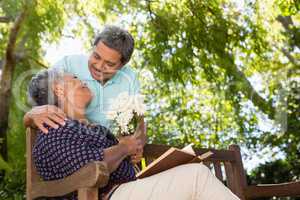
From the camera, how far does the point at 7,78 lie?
556 cm

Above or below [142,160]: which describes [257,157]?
below

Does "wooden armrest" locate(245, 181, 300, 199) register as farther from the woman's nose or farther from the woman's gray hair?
the woman's gray hair

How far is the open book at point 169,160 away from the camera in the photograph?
2.31 meters

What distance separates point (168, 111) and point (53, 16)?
247 cm

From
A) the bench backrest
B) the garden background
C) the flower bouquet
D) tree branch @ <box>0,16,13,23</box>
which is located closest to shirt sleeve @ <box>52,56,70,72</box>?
the flower bouquet

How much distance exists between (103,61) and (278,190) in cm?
122

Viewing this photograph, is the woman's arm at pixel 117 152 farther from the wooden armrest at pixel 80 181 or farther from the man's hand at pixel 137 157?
the man's hand at pixel 137 157

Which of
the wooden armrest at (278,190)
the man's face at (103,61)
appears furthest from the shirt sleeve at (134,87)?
the wooden armrest at (278,190)

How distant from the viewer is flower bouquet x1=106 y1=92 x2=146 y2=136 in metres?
2.75

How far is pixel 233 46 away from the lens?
19.3 ft

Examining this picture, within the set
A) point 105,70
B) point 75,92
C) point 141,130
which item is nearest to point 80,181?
point 75,92

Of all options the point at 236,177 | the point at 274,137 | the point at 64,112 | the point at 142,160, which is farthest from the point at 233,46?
the point at 64,112

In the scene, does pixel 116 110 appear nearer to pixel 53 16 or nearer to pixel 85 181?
pixel 85 181

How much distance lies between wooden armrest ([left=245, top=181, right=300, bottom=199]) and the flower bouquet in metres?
0.91
